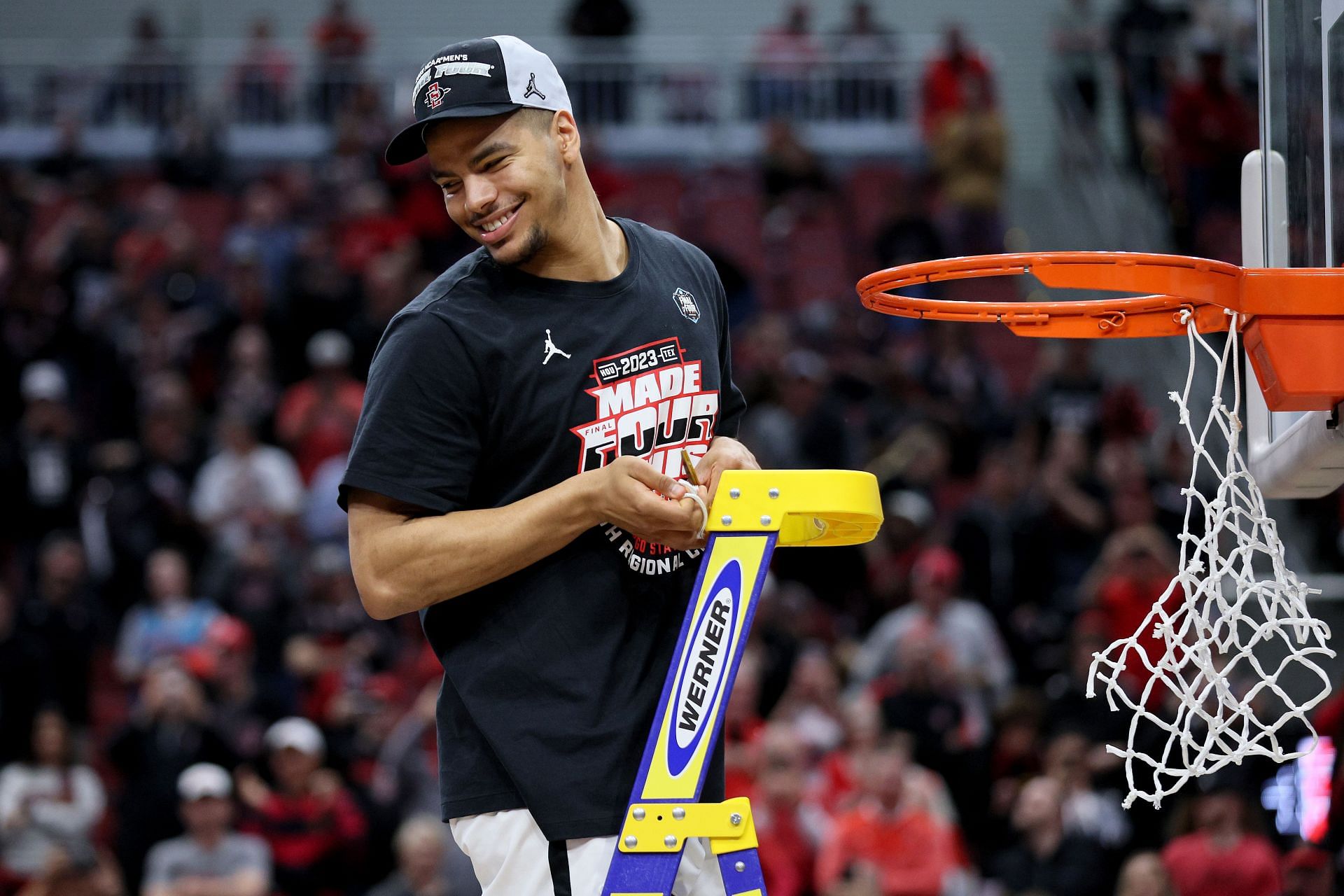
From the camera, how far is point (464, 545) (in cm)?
300

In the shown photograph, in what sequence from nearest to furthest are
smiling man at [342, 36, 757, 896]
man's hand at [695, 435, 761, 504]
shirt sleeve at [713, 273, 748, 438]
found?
smiling man at [342, 36, 757, 896], man's hand at [695, 435, 761, 504], shirt sleeve at [713, 273, 748, 438]

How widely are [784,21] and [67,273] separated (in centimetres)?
817

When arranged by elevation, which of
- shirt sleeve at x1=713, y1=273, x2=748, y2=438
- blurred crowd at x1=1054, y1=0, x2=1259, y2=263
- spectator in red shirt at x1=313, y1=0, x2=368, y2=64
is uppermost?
spectator in red shirt at x1=313, y1=0, x2=368, y2=64

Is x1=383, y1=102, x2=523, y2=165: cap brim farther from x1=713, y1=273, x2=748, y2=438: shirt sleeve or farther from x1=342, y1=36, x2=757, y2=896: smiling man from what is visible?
x1=713, y1=273, x2=748, y2=438: shirt sleeve

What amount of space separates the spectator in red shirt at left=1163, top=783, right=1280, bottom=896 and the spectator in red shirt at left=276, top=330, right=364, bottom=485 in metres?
6.35

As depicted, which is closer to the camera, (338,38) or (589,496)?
(589,496)

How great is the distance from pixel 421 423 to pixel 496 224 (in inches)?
16.6

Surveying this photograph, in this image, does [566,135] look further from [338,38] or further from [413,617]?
[338,38]

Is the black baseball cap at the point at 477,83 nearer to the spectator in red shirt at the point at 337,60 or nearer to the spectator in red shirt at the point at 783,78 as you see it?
the spectator in red shirt at the point at 783,78

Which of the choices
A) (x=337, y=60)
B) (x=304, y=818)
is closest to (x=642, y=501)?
(x=304, y=818)

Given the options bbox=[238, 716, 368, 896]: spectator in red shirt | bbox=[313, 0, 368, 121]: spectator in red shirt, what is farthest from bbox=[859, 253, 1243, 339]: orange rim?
bbox=[313, 0, 368, 121]: spectator in red shirt

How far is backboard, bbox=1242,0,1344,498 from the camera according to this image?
404cm

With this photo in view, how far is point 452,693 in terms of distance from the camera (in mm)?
3184

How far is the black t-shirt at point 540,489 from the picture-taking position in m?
3.04
